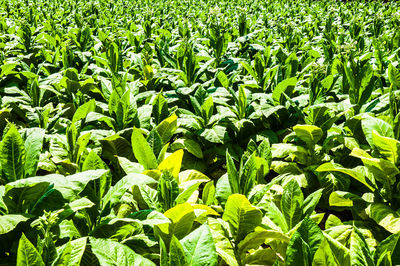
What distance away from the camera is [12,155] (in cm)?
183

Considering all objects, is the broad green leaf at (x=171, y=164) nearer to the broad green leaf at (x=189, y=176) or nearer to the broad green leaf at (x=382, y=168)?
the broad green leaf at (x=189, y=176)

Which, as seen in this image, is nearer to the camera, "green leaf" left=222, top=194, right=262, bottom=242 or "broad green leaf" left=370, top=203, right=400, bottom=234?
"green leaf" left=222, top=194, right=262, bottom=242

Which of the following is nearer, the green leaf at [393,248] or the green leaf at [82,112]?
the green leaf at [393,248]

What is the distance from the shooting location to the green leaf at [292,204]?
76.2 inches

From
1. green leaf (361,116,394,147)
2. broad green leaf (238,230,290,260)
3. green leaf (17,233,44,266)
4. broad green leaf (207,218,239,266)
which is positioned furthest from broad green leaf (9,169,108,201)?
green leaf (361,116,394,147)

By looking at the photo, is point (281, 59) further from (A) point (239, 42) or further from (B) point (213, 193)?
(B) point (213, 193)

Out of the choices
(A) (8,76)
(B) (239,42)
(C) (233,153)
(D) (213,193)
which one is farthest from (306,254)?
(B) (239,42)

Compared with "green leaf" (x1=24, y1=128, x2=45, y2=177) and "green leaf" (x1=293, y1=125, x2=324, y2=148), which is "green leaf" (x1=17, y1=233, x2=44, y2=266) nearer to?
"green leaf" (x1=24, y1=128, x2=45, y2=177)

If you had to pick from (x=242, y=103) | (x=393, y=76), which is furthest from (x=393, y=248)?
(x=393, y=76)

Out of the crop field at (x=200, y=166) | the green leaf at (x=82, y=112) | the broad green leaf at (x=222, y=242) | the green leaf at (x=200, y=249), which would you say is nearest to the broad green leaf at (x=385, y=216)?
the crop field at (x=200, y=166)

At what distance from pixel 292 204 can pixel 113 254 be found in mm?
1030

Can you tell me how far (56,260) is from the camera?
4.16 feet

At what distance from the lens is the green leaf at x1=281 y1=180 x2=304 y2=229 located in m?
1.94

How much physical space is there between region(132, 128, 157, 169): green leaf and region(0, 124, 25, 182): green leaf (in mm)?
693
